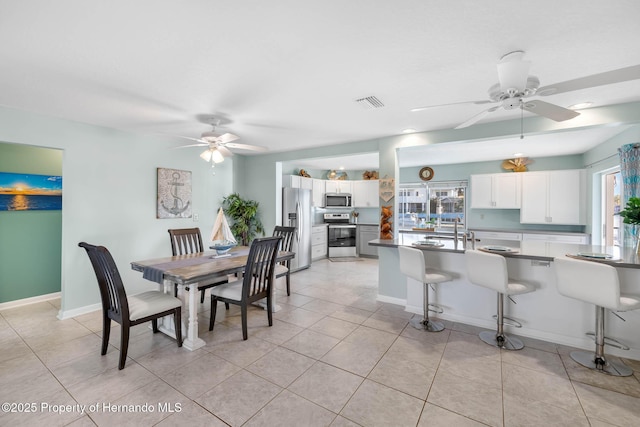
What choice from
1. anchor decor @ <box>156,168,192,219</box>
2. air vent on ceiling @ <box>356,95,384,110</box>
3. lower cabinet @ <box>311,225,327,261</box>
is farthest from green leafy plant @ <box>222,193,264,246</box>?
air vent on ceiling @ <box>356,95,384,110</box>

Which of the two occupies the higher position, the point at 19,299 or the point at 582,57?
the point at 582,57

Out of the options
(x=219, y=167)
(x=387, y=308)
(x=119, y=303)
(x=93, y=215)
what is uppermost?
(x=219, y=167)

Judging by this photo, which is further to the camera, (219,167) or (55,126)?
(219,167)

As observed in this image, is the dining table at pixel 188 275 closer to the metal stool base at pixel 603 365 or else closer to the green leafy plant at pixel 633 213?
the metal stool base at pixel 603 365

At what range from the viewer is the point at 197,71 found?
7.27 feet

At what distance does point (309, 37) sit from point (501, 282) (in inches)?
103

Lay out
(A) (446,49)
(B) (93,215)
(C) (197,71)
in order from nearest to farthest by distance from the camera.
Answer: (A) (446,49), (C) (197,71), (B) (93,215)

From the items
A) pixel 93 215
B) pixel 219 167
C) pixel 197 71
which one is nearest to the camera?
pixel 197 71

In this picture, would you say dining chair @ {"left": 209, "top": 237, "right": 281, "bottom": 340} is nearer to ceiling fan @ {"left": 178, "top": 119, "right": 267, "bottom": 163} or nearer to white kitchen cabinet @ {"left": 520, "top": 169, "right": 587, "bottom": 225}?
ceiling fan @ {"left": 178, "top": 119, "right": 267, "bottom": 163}

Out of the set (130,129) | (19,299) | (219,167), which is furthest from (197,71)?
(19,299)

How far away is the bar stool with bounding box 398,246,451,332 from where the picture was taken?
2986 millimetres

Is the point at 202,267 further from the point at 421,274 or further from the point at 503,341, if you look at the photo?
the point at 503,341

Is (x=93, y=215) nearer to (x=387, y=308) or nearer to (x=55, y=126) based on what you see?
(x=55, y=126)

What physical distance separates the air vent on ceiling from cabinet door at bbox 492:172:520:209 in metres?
4.25
